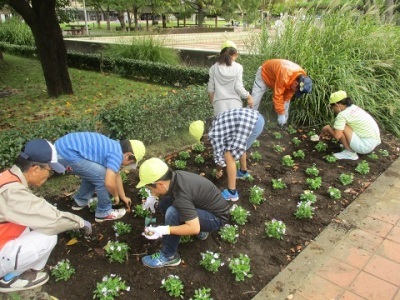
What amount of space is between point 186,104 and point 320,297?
3.61 meters

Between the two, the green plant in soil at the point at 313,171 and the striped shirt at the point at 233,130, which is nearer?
the striped shirt at the point at 233,130

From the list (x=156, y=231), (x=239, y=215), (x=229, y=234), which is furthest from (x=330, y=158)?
(x=156, y=231)

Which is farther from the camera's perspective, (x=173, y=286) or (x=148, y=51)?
(x=148, y=51)

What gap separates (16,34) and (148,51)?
10.8m

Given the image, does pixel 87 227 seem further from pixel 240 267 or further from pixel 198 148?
pixel 198 148

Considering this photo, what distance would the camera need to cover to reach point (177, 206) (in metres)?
2.45

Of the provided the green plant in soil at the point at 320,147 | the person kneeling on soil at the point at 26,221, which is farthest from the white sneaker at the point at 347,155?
the person kneeling on soil at the point at 26,221

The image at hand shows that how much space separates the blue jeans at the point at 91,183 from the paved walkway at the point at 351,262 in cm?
171

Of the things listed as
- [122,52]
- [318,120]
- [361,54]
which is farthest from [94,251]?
[122,52]

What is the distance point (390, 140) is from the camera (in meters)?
5.62

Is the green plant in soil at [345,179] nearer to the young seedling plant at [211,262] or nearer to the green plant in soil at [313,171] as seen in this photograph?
the green plant in soil at [313,171]

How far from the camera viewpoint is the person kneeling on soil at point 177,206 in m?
2.42

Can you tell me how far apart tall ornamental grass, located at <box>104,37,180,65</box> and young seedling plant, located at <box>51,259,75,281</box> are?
8624 mm

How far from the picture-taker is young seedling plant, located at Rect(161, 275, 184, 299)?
2.49m
